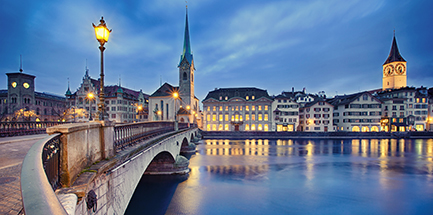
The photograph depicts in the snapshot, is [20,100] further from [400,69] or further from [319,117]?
[400,69]

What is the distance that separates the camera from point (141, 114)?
73.8 meters

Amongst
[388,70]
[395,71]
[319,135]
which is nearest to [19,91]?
[319,135]

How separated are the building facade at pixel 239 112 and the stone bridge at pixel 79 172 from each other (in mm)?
59728

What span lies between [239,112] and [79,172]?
64254 mm

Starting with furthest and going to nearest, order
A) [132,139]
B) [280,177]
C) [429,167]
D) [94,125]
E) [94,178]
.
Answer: [429,167] < [280,177] < [132,139] < [94,125] < [94,178]

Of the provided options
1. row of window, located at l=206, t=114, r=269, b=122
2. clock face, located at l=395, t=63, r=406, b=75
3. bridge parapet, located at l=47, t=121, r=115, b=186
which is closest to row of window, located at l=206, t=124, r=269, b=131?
row of window, located at l=206, t=114, r=269, b=122

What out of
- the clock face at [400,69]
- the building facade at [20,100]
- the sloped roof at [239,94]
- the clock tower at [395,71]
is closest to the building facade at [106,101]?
the building facade at [20,100]

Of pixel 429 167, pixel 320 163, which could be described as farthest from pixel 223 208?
pixel 429 167

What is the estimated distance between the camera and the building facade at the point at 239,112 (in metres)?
67.0

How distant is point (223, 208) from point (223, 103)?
55.0 m

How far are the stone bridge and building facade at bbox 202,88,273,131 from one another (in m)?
59.7

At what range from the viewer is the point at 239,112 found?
6819cm

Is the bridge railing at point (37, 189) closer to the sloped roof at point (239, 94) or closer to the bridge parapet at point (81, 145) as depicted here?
the bridge parapet at point (81, 145)

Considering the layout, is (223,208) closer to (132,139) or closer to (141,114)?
(132,139)
